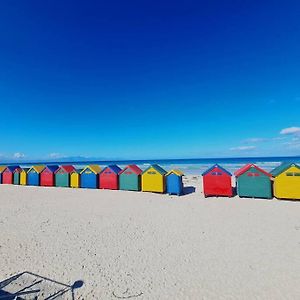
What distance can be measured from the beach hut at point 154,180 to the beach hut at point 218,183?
369 cm

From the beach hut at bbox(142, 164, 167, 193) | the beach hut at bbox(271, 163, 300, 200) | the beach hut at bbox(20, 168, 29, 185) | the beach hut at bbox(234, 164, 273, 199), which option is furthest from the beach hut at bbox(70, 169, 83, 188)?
the beach hut at bbox(271, 163, 300, 200)

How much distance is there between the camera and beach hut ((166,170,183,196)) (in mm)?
18172

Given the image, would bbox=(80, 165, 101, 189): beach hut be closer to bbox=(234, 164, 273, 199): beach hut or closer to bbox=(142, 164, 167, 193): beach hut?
bbox=(142, 164, 167, 193): beach hut

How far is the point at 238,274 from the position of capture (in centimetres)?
620

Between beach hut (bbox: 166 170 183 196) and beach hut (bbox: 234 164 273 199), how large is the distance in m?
4.49

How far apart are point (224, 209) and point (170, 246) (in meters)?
6.29

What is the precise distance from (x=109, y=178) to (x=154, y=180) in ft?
15.5

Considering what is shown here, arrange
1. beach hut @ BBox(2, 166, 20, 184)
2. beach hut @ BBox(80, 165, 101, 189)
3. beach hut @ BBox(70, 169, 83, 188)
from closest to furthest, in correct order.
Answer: beach hut @ BBox(80, 165, 101, 189), beach hut @ BBox(70, 169, 83, 188), beach hut @ BBox(2, 166, 20, 184)

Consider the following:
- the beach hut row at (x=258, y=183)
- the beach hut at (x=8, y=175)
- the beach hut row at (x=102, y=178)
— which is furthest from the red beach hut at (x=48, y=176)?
the beach hut row at (x=258, y=183)

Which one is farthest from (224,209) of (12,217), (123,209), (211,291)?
(12,217)

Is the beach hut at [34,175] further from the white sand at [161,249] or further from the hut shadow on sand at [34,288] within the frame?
the hut shadow on sand at [34,288]

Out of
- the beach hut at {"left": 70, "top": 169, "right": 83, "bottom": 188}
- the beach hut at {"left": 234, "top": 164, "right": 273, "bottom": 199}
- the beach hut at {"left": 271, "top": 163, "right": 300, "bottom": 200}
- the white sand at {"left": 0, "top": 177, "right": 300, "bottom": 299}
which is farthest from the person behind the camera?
the beach hut at {"left": 70, "top": 169, "right": 83, "bottom": 188}

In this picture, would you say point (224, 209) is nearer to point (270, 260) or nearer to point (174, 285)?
point (270, 260)

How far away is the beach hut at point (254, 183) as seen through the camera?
51.5 ft
